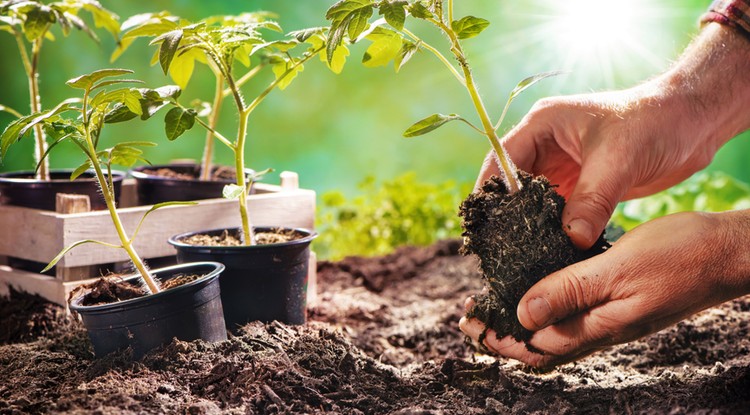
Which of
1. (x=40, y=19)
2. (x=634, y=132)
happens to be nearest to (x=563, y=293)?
(x=634, y=132)

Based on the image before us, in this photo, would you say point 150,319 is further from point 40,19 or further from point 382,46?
point 40,19

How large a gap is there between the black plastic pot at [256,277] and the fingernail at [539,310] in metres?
0.68

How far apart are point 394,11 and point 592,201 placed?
24.3 inches

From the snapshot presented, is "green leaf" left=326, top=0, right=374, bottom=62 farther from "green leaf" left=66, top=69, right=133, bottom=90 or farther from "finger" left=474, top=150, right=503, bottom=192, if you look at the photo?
"finger" left=474, top=150, right=503, bottom=192

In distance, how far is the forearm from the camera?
1991 mm

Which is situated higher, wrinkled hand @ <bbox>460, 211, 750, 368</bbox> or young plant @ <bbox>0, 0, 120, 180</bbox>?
young plant @ <bbox>0, 0, 120, 180</bbox>

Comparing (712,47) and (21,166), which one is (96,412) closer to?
(712,47)

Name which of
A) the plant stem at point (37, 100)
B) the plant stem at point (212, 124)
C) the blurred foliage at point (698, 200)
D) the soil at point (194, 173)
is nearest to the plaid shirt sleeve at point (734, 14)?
the plant stem at point (212, 124)

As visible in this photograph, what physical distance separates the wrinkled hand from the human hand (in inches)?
4.1

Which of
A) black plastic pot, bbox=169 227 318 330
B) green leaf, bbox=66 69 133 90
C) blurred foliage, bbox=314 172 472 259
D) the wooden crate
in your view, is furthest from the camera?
blurred foliage, bbox=314 172 472 259

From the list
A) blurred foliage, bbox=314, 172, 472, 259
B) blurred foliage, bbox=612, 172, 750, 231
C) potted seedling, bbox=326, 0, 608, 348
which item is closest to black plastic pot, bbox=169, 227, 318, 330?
potted seedling, bbox=326, 0, 608, 348

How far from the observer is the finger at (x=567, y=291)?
57.0 inches

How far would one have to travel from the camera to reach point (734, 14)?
204 centimetres

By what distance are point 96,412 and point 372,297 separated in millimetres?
1744
